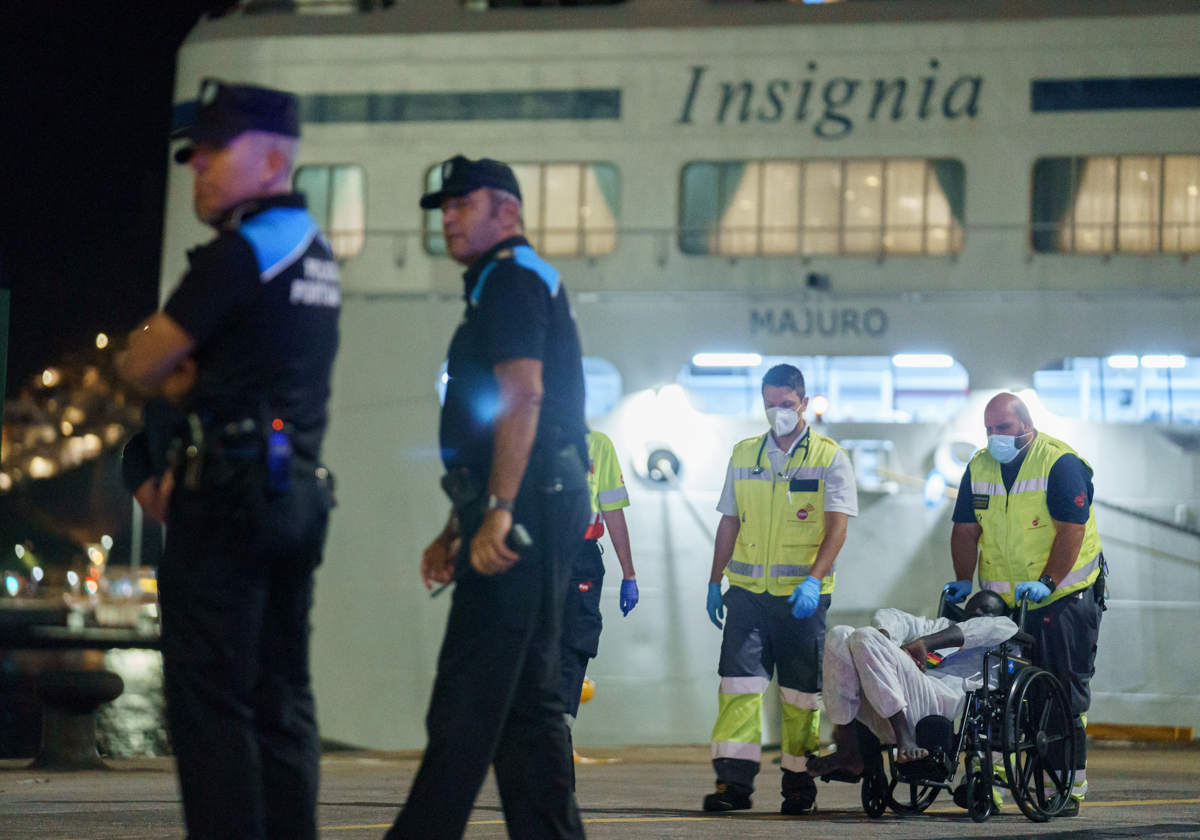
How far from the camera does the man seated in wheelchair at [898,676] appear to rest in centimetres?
597

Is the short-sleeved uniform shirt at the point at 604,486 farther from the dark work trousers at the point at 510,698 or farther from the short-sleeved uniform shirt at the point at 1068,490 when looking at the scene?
the dark work trousers at the point at 510,698

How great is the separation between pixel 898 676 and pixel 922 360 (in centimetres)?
627

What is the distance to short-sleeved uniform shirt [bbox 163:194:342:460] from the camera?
2.95m

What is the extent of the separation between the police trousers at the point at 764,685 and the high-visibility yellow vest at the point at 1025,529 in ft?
2.64

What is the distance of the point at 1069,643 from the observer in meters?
6.52

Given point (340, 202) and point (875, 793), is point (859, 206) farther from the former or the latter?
point (875, 793)

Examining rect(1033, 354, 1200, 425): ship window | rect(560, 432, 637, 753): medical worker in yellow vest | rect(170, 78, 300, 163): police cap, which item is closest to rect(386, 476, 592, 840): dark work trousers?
rect(170, 78, 300, 163): police cap

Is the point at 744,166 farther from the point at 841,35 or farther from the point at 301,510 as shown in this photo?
the point at 301,510

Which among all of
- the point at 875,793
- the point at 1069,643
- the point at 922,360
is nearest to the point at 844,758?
the point at 875,793

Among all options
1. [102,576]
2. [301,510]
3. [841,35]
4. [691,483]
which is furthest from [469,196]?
[102,576]

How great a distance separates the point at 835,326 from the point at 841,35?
7.57 feet

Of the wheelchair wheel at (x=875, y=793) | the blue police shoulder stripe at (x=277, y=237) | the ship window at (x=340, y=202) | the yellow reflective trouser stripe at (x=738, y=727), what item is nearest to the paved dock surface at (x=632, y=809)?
the wheelchair wheel at (x=875, y=793)

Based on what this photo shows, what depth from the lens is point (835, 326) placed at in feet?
39.2

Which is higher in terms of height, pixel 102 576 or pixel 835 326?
pixel 835 326
